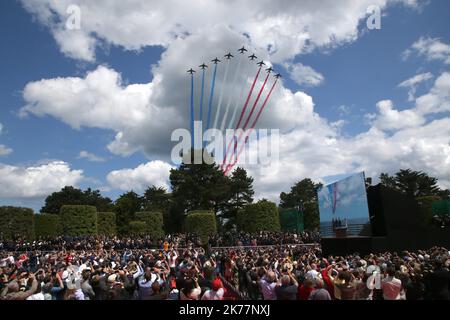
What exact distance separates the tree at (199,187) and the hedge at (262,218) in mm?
13811

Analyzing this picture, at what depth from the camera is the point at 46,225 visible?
148 feet

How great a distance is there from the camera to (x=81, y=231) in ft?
137

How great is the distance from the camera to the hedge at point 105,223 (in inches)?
1827

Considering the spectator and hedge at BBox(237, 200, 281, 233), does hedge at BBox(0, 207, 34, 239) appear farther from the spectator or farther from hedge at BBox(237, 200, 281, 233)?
the spectator

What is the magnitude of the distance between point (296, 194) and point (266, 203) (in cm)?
4548

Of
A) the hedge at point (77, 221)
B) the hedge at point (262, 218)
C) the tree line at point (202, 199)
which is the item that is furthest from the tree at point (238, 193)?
the hedge at point (77, 221)

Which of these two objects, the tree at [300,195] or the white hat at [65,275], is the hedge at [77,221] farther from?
the tree at [300,195]

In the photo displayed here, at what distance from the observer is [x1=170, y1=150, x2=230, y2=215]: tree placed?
205 feet

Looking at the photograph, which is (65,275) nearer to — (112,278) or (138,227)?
(112,278)

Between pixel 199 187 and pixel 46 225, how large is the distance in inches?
1014

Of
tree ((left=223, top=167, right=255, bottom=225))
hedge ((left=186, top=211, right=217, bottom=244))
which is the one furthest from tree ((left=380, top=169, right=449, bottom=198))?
hedge ((left=186, top=211, right=217, bottom=244))

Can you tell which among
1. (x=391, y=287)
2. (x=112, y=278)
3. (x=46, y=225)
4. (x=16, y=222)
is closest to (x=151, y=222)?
(x=46, y=225)
